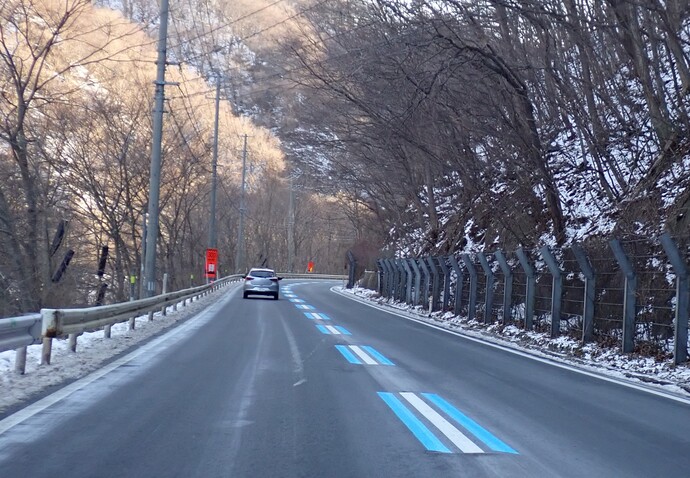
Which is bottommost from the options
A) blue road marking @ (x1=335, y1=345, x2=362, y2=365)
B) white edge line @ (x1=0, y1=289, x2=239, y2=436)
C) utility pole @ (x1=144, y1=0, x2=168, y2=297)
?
white edge line @ (x1=0, y1=289, x2=239, y2=436)

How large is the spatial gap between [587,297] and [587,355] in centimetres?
159

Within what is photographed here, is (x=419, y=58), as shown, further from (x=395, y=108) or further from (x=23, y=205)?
(x=23, y=205)

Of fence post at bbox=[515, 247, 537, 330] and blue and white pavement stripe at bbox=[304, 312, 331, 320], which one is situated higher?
fence post at bbox=[515, 247, 537, 330]

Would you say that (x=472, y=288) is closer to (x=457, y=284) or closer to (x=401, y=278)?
(x=457, y=284)

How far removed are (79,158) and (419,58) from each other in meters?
22.3

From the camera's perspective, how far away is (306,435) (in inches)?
284

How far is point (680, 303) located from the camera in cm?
1288

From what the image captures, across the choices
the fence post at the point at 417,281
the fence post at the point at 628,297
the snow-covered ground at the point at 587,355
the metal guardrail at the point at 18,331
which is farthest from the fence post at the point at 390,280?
the metal guardrail at the point at 18,331

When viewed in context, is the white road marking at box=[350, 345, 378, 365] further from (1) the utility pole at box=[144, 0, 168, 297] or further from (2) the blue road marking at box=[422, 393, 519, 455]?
(1) the utility pole at box=[144, 0, 168, 297]

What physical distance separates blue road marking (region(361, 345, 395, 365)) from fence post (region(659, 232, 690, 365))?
15.7 ft

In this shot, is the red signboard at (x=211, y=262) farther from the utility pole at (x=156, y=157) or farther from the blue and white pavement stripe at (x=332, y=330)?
the blue and white pavement stripe at (x=332, y=330)

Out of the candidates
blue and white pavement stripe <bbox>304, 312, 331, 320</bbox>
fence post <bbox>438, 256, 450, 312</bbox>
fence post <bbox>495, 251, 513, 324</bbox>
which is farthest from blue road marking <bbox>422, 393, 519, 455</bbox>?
fence post <bbox>438, 256, 450, 312</bbox>

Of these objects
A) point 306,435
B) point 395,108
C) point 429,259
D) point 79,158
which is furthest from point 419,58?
point 79,158

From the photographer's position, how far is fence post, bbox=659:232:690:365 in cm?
1278
